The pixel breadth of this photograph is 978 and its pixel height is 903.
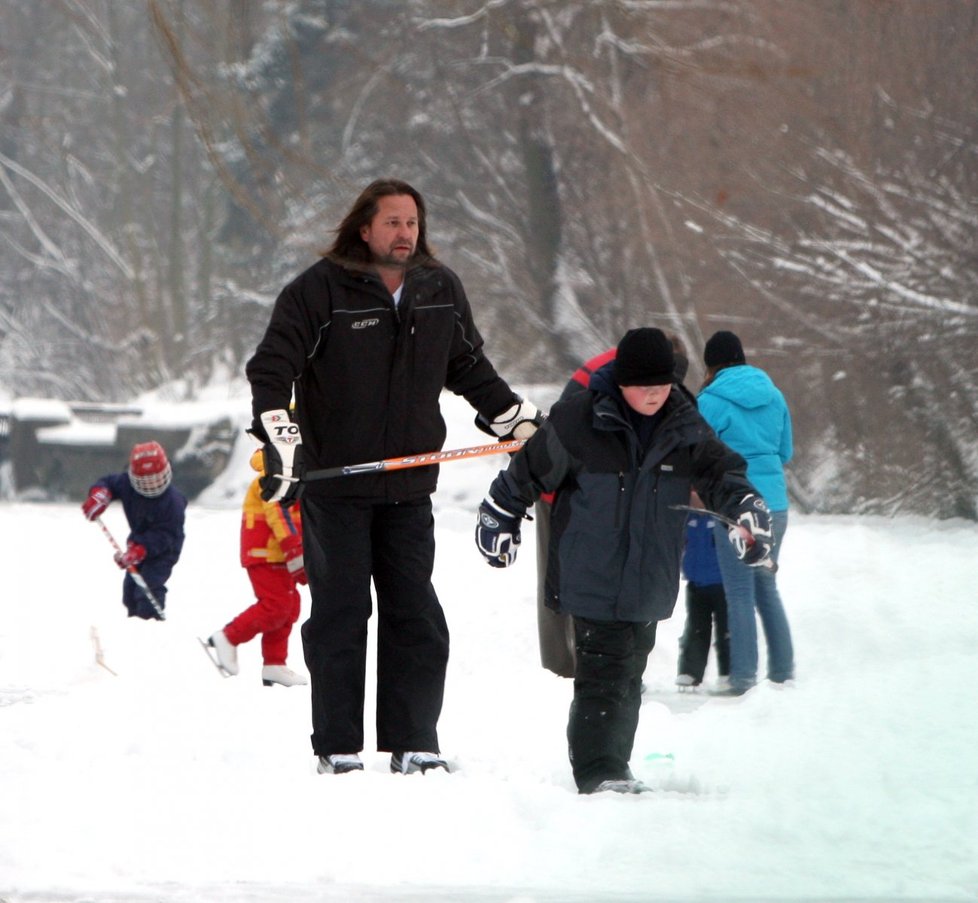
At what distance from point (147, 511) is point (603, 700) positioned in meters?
4.65

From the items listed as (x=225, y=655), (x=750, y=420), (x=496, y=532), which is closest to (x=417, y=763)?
(x=496, y=532)

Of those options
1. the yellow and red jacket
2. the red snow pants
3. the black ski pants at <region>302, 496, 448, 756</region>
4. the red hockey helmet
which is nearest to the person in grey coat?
the black ski pants at <region>302, 496, 448, 756</region>

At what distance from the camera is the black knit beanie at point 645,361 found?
452 centimetres

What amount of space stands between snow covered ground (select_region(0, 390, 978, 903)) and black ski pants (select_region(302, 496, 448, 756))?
19 cm

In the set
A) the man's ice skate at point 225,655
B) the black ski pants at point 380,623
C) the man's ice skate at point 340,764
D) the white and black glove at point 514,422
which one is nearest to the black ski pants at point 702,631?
the man's ice skate at point 225,655

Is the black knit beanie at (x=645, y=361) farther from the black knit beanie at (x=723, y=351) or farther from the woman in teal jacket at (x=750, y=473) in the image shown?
the black knit beanie at (x=723, y=351)

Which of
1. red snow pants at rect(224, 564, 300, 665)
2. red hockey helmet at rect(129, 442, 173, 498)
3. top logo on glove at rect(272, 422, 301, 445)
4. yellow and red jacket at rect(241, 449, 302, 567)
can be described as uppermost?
red hockey helmet at rect(129, 442, 173, 498)

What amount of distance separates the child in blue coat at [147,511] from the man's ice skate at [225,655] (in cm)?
111

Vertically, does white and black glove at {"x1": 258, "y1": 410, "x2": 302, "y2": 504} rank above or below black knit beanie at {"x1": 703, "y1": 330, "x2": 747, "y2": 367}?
below

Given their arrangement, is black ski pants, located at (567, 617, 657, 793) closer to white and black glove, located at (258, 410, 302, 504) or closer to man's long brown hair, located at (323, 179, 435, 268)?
white and black glove, located at (258, 410, 302, 504)

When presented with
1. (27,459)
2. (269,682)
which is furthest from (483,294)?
(269,682)

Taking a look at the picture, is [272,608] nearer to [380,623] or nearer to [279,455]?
[380,623]

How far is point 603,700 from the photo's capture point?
476 centimetres

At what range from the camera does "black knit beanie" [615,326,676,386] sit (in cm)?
452
